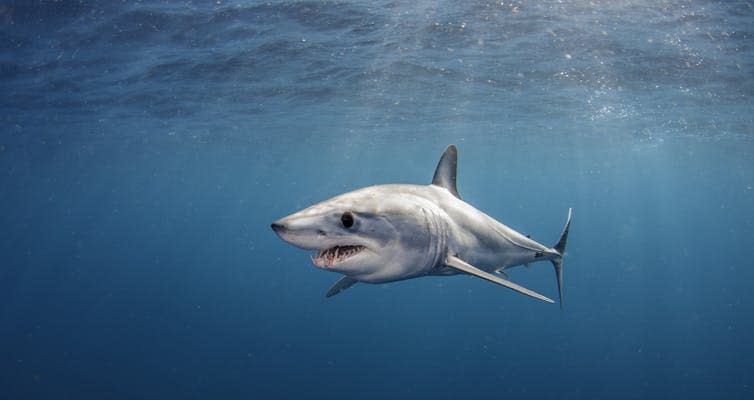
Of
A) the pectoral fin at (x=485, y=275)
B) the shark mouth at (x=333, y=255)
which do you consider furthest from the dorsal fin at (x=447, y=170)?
the shark mouth at (x=333, y=255)

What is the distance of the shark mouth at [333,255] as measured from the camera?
292cm

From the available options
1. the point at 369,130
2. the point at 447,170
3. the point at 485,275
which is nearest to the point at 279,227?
the point at 485,275

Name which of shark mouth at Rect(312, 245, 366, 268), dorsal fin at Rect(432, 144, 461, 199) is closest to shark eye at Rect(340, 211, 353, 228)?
shark mouth at Rect(312, 245, 366, 268)

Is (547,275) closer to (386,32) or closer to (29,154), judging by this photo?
(386,32)

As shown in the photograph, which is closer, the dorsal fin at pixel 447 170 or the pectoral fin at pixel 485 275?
the pectoral fin at pixel 485 275

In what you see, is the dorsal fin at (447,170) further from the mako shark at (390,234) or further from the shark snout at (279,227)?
the shark snout at (279,227)

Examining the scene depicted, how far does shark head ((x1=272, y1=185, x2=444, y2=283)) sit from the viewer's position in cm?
267

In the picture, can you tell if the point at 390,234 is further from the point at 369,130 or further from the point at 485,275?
the point at 369,130

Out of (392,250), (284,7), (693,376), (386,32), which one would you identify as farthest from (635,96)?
(392,250)

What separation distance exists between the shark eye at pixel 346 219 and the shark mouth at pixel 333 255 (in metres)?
0.28

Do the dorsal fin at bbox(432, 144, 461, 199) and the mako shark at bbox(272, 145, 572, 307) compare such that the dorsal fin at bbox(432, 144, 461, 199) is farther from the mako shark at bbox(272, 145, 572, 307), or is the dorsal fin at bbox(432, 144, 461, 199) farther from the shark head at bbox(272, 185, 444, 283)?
the shark head at bbox(272, 185, 444, 283)

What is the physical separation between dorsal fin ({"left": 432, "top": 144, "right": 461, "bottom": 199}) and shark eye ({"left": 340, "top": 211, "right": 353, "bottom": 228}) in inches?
106

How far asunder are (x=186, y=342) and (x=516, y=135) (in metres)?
27.4

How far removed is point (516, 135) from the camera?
107 feet
